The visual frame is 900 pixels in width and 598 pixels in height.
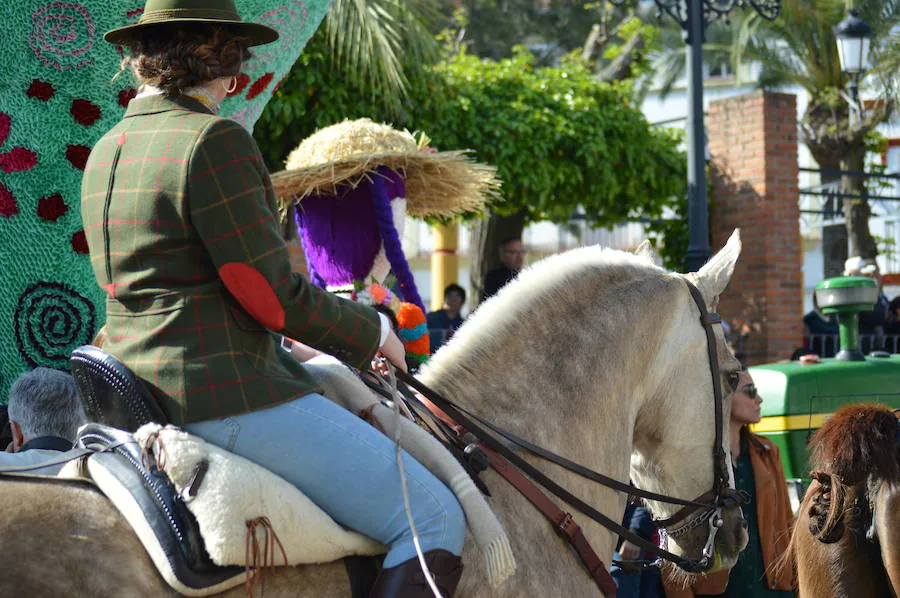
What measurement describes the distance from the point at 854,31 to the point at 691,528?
1009cm

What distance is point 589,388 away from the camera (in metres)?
3.06

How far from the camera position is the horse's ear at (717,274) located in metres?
3.29

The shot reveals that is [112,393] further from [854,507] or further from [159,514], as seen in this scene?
[854,507]

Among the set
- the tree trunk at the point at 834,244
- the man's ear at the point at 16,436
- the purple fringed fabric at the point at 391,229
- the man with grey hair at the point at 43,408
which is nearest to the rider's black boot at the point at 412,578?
the man with grey hair at the point at 43,408

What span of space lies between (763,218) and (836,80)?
7.49 m

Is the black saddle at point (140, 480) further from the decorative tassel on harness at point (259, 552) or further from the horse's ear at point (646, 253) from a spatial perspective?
the horse's ear at point (646, 253)

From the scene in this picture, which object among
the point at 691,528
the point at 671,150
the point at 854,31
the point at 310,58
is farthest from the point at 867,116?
the point at 691,528

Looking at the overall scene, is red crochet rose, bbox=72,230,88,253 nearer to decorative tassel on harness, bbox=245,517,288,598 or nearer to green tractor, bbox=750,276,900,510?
decorative tassel on harness, bbox=245,517,288,598

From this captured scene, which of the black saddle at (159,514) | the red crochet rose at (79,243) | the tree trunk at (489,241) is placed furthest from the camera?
the tree trunk at (489,241)

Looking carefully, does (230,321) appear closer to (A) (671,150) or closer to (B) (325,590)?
(B) (325,590)

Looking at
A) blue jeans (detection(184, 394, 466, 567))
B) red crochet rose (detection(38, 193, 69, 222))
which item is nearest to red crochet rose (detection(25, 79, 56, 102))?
red crochet rose (detection(38, 193, 69, 222))

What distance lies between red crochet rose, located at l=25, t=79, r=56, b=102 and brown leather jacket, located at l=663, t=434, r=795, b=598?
3.74 meters

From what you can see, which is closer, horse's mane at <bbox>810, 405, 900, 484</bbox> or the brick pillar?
horse's mane at <bbox>810, 405, 900, 484</bbox>

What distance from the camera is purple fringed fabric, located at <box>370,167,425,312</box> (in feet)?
14.2
